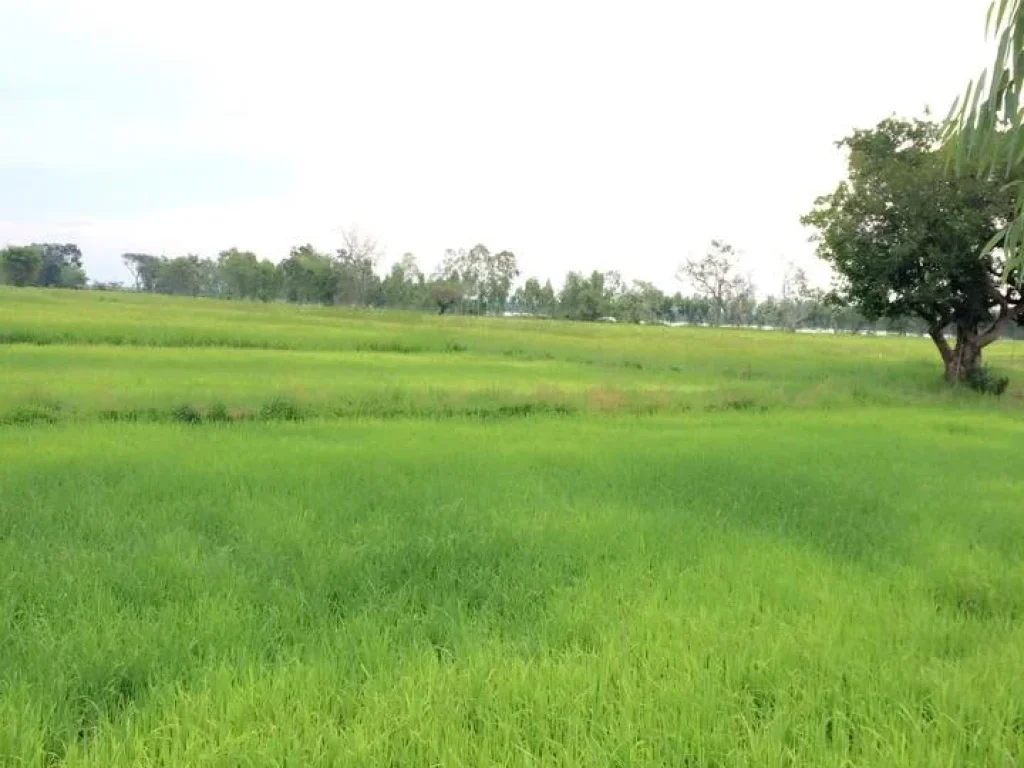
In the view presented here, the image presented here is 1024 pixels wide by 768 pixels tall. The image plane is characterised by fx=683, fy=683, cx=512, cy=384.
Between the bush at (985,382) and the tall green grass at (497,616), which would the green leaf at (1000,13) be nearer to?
the tall green grass at (497,616)

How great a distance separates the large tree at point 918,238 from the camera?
20875 millimetres

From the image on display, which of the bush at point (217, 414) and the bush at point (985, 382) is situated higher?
the bush at point (985, 382)

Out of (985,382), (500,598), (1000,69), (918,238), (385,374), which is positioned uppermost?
(918,238)

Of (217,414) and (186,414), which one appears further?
(217,414)

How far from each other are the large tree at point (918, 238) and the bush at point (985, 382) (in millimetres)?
153

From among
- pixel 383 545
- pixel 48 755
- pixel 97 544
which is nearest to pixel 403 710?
pixel 48 755

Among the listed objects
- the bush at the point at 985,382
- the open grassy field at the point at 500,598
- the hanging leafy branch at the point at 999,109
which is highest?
the hanging leafy branch at the point at 999,109

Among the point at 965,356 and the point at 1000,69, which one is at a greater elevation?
the point at 1000,69

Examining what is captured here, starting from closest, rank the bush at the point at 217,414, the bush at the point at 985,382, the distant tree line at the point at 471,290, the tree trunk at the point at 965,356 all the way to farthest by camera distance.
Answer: the bush at the point at 217,414 → the bush at the point at 985,382 → the tree trunk at the point at 965,356 → the distant tree line at the point at 471,290

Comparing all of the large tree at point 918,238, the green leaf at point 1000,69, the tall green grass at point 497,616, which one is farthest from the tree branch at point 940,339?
the green leaf at point 1000,69

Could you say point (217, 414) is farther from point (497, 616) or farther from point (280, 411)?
point (497, 616)

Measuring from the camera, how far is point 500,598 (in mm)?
4719

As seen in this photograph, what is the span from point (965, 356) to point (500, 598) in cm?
2496

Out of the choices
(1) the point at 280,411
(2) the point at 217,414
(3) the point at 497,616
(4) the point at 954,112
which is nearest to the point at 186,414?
(2) the point at 217,414
